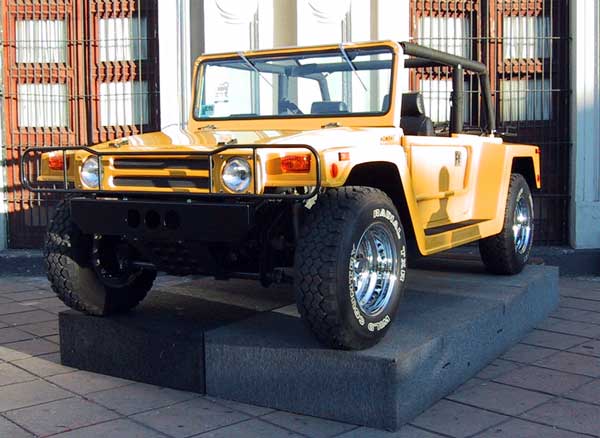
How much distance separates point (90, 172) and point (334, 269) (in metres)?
1.64

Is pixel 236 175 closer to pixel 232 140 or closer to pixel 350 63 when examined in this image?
pixel 232 140

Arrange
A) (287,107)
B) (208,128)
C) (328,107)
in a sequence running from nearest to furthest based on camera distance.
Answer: (328,107), (287,107), (208,128)

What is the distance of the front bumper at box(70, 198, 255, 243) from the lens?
4.09m

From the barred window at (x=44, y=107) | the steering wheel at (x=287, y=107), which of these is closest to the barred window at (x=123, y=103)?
the barred window at (x=44, y=107)

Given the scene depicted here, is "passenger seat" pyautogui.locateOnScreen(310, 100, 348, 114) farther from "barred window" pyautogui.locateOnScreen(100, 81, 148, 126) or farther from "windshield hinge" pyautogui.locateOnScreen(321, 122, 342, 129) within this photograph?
"barred window" pyautogui.locateOnScreen(100, 81, 148, 126)

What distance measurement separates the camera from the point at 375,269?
4555 millimetres

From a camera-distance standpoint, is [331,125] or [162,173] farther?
[331,125]

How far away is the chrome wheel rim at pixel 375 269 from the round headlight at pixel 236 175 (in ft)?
A: 2.40

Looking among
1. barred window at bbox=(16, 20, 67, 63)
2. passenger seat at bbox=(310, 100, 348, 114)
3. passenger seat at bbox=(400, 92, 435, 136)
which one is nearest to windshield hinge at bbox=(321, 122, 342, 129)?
passenger seat at bbox=(310, 100, 348, 114)

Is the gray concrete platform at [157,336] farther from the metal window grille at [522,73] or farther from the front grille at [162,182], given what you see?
the metal window grille at [522,73]

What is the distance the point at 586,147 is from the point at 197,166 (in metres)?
6.47

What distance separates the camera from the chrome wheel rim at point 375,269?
4.43 metres

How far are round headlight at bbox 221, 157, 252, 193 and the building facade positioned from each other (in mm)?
5501

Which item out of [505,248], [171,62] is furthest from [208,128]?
[171,62]
